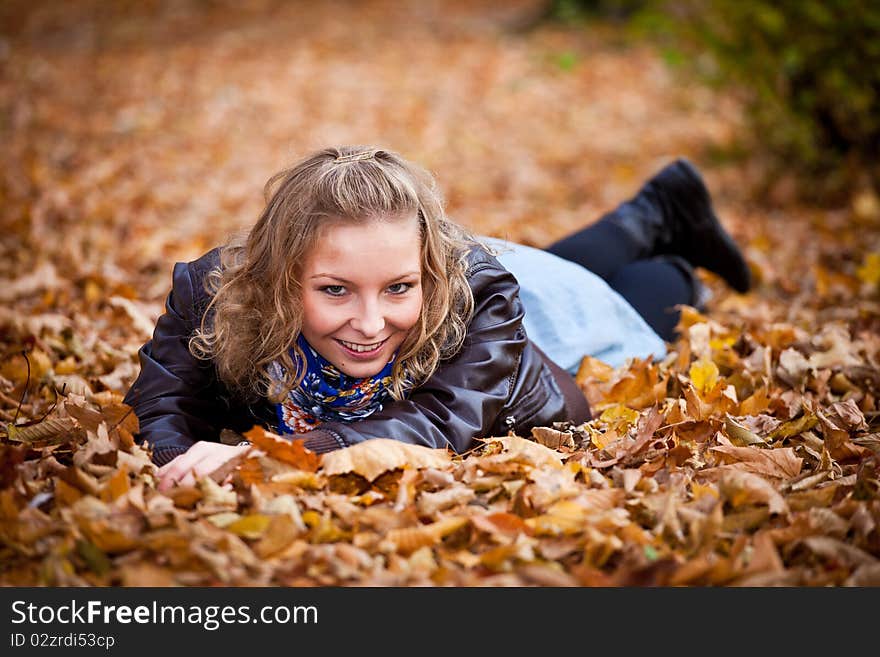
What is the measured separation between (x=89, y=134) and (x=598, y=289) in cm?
615

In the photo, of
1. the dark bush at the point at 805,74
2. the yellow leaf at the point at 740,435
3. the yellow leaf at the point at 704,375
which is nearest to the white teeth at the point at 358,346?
the yellow leaf at the point at 740,435

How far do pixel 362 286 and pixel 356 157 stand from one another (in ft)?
1.22

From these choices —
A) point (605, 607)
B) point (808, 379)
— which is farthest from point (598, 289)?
point (605, 607)

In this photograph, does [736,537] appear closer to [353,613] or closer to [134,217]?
[353,613]

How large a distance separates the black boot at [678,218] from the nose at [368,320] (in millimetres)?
1956

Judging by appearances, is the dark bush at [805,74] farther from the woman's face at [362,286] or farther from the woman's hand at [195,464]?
the woman's hand at [195,464]

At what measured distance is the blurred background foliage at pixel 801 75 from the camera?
228 inches

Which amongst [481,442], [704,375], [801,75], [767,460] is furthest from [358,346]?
[801,75]

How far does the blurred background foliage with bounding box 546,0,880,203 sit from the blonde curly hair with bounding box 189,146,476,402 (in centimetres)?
413

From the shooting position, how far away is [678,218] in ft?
13.5

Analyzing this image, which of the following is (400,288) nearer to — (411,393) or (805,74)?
(411,393)

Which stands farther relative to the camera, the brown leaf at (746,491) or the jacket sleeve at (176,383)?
the jacket sleeve at (176,383)

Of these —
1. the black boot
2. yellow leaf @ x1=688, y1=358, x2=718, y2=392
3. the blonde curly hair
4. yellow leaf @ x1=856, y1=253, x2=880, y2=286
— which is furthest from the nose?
yellow leaf @ x1=856, y1=253, x2=880, y2=286

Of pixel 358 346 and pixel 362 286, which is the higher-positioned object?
pixel 362 286
